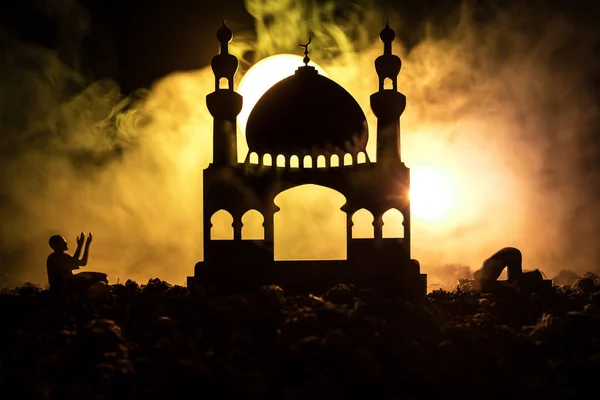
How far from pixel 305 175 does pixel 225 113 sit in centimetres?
310

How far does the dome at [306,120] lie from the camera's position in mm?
18984

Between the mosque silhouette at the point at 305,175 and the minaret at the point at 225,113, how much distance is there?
3 cm

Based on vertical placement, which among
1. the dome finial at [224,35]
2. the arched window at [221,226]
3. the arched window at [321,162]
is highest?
the dome finial at [224,35]

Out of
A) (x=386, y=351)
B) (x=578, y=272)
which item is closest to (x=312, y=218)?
(x=578, y=272)

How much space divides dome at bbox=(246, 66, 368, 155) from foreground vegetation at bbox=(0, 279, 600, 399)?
534cm

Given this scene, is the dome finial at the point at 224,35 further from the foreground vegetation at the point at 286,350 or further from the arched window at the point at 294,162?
the foreground vegetation at the point at 286,350

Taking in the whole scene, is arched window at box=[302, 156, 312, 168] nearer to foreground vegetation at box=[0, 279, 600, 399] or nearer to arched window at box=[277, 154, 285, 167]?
arched window at box=[277, 154, 285, 167]

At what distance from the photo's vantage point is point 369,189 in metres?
18.9

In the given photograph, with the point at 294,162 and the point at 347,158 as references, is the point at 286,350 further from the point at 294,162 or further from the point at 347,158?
the point at 347,158

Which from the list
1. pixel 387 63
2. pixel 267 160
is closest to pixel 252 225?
pixel 267 160

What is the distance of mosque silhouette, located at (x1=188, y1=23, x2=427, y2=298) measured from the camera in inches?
735

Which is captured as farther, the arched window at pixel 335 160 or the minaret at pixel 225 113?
the arched window at pixel 335 160

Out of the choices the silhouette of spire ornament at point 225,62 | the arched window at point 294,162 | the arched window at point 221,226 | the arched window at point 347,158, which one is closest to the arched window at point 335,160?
the arched window at point 347,158

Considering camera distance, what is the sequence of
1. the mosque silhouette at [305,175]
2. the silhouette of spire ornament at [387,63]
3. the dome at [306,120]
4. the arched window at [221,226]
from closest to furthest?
the mosque silhouette at [305,175]
the dome at [306,120]
the silhouette of spire ornament at [387,63]
the arched window at [221,226]
